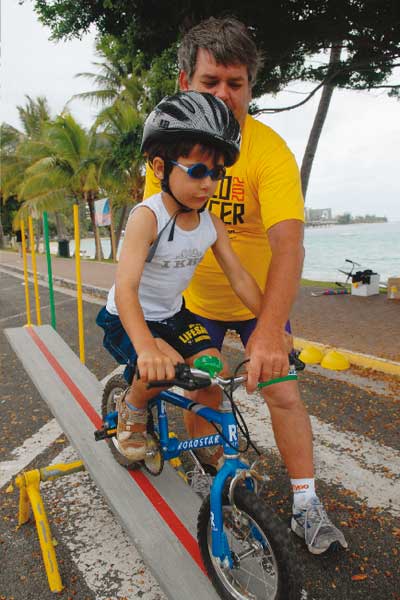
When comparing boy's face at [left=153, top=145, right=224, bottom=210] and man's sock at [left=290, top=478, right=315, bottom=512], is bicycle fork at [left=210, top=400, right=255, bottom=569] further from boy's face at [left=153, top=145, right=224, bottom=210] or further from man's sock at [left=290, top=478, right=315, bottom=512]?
boy's face at [left=153, top=145, right=224, bottom=210]

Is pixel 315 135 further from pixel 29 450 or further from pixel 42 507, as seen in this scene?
pixel 42 507

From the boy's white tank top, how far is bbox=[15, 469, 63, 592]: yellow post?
3.43 feet

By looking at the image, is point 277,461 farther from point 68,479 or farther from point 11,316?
point 11,316

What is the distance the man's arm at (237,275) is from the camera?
2201 mm

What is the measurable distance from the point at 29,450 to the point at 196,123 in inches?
109

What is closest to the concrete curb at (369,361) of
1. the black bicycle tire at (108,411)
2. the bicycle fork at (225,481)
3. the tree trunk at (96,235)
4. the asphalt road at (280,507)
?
the asphalt road at (280,507)

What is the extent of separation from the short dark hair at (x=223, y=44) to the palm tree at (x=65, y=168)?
22.4 meters

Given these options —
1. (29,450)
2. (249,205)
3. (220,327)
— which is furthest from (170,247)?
(29,450)

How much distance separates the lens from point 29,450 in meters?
3.53

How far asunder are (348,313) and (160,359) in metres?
7.21

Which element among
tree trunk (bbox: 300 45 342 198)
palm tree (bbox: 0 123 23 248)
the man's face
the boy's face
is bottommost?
the boy's face

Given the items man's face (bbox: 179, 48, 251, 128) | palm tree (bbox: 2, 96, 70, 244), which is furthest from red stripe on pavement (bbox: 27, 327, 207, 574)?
palm tree (bbox: 2, 96, 70, 244)

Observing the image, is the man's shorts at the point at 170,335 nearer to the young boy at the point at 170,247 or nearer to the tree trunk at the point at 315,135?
the young boy at the point at 170,247

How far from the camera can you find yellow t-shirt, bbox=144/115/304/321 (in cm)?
223
